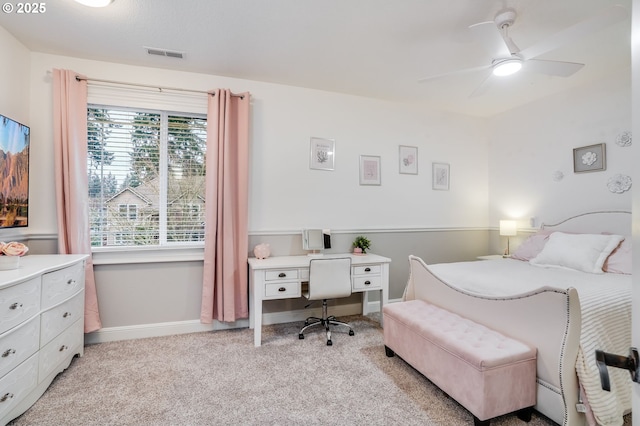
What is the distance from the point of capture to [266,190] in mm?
3285

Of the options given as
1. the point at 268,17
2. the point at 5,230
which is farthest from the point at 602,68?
the point at 5,230

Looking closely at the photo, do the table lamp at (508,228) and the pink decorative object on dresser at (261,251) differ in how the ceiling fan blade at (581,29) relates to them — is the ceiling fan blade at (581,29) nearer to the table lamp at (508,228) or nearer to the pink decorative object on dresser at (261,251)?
the table lamp at (508,228)

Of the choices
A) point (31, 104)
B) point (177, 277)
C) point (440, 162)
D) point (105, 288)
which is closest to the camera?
point (31, 104)

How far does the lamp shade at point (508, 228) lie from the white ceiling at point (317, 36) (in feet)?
5.23

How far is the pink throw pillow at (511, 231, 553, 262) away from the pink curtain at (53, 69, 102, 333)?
427 centimetres

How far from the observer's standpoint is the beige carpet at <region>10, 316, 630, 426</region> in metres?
1.79

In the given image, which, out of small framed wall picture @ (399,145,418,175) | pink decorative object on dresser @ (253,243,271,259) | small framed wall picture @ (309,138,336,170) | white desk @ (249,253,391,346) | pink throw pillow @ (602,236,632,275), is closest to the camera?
pink throw pillow @ (602,236,632,275)

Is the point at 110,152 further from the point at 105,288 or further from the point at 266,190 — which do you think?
the point at 266,190

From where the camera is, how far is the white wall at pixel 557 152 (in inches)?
118

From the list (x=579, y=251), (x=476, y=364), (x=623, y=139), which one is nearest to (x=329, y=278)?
(x=476, y=364)

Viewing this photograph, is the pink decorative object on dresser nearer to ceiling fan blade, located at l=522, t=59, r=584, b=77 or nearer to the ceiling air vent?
the ceiling air vent

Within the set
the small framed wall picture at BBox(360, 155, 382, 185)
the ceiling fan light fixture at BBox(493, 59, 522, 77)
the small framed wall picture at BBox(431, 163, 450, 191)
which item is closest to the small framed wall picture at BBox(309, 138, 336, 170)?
the small framed wall picture at BBox(360, 155, 382, 185)

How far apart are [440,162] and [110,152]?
3.82 meters

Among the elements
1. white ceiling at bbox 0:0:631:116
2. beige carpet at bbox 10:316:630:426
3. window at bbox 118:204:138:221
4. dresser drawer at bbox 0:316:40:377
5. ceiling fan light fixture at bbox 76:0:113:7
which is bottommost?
beige carpet at bbox 10:316:630:426
